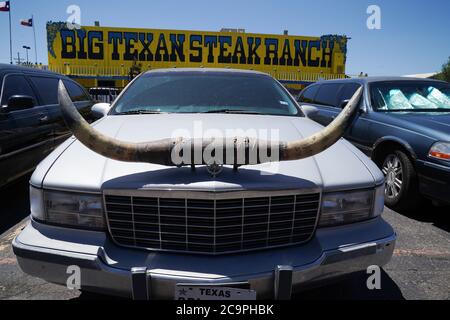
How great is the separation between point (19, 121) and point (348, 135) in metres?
4.42

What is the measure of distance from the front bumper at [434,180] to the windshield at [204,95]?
1633mm

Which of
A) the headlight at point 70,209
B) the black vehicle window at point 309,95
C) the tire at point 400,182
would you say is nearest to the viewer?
the headlight at point 70,209

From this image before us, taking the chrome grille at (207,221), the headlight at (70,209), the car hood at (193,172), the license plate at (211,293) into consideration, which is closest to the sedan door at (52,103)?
the car hood at (193,172)

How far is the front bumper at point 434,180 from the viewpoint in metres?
3.48

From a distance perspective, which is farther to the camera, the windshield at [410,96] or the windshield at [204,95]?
the windshield at [410,96]

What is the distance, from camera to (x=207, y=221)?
5.90 ft

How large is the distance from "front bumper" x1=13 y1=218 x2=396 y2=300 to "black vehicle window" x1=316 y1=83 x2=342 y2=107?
4.54 meters

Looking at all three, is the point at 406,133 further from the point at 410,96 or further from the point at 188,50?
the point at 188,50

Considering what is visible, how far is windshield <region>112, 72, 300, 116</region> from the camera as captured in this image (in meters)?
2.93

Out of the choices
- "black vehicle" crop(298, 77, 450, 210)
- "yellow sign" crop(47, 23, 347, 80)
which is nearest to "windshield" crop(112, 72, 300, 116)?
"black vehicle" crop(298, 77, 450, 210)

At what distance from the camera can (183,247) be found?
6.10 feet

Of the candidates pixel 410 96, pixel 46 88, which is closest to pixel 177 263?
pixel 410 96

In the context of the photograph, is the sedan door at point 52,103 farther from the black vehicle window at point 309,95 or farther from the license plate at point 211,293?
the black vehicle window at point 309,95

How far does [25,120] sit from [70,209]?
121 inches
